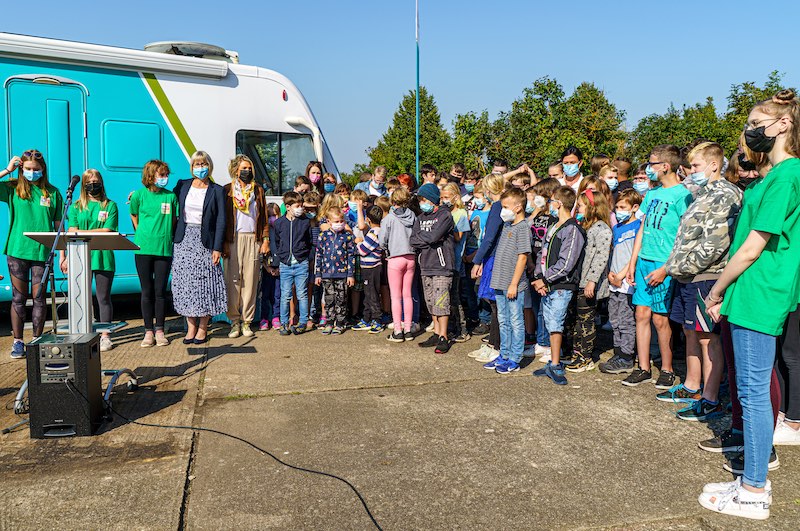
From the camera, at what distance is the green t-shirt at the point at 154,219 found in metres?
7.13

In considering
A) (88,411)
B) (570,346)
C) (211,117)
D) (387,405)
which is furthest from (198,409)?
(211,117)

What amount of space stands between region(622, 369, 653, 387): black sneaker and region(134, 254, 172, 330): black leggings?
15.8ft

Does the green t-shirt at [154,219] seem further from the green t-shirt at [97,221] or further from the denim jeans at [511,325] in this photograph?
the denim jeans at [511,325]

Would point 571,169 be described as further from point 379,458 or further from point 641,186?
point 379,458

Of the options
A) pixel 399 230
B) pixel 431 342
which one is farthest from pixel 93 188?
pixel 431 342

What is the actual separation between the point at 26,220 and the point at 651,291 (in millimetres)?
5988

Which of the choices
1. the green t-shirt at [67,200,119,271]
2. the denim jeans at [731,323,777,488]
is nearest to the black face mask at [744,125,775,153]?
the denim jeans at [731,323,777,488]

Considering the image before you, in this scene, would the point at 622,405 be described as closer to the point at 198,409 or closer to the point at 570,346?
the point at 570,346

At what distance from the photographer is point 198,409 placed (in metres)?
5.08

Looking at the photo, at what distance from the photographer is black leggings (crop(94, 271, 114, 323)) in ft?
23.1

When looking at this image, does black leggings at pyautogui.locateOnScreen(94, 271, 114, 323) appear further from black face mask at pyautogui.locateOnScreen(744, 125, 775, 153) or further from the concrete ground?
black face mask at pyautogui.locateOnScreen(744, 125, 775, 153)

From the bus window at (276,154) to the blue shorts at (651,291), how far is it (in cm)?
533

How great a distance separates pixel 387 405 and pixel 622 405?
72.2 inches

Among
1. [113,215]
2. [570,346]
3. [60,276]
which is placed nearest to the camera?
[570,346]
